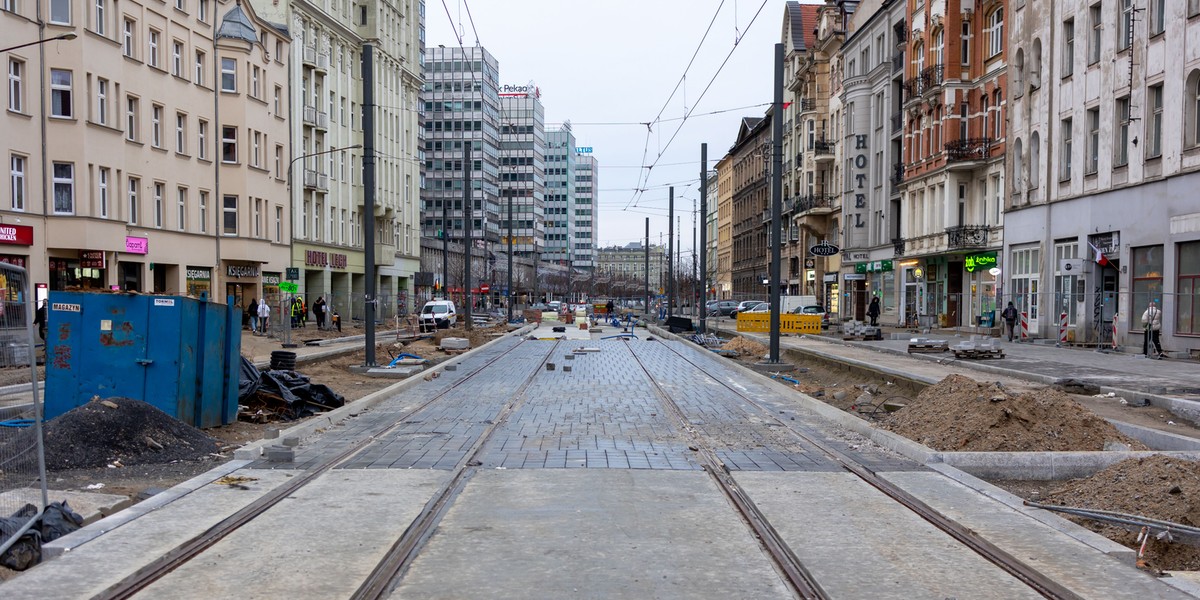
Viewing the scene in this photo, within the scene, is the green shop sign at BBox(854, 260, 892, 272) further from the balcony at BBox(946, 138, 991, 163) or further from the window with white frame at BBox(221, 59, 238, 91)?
the window with white frame at BBox(221, 59, 238, 91)

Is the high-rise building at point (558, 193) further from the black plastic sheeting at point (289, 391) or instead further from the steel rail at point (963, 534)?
the steel rail at point (963, 534)

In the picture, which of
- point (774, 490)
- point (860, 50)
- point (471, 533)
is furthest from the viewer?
point (860, 50)

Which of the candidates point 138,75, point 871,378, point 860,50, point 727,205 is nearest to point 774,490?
point 871,378

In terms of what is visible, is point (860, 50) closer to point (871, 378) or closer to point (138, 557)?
point (871, 378)

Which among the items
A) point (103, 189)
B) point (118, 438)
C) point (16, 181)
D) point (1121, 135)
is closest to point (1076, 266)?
point (1121, 135)

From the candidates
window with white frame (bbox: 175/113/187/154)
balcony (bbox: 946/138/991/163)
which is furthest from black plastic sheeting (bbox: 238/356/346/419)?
balcony (bbox: 946/138/991/163)

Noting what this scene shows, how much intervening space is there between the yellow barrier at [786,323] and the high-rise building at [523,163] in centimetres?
9706

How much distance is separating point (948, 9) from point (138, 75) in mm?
33745

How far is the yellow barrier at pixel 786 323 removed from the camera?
46531 mm

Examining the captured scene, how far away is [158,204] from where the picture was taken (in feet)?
123

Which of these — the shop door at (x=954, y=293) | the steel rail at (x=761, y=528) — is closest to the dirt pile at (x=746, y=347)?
the shop door at (x=954, y=293)

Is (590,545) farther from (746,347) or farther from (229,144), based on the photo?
(229,144)

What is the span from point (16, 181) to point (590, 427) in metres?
24.3

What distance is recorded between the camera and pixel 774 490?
8.54 metres
